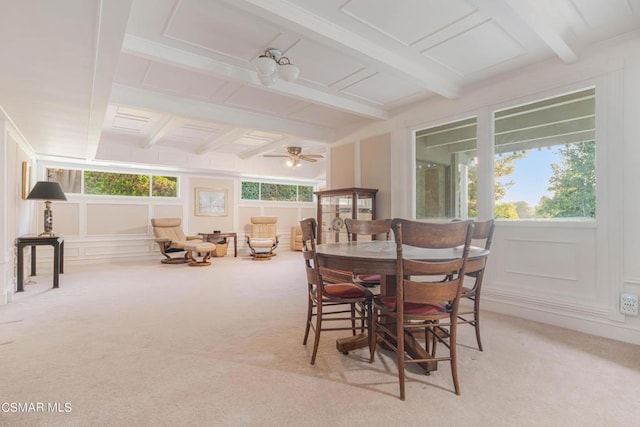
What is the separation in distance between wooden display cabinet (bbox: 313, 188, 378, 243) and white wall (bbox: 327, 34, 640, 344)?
1.60 metres

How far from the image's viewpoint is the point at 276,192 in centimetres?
922

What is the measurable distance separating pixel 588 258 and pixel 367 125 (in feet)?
10.4

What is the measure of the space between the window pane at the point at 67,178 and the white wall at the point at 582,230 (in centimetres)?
726

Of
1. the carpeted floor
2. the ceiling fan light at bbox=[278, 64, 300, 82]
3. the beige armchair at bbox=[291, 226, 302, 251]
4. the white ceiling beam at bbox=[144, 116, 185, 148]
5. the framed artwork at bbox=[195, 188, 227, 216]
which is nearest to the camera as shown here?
the carpeted floor

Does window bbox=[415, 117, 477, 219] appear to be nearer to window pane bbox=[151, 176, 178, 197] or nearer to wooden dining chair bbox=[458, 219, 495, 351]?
wooden dining chair bbox=[458, 219, 495, 351]

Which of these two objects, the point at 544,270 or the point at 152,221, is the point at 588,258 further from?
the point at 152,221

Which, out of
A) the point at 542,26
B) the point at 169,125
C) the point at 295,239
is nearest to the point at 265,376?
the point at 542,26

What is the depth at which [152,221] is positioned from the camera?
6777 mm

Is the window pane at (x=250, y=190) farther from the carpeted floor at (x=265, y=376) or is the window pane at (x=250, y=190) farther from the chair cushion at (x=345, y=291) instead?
the chair cushion at (x=345, y=291)

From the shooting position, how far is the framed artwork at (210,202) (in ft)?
26.0

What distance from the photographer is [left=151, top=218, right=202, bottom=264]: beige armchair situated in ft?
21.6

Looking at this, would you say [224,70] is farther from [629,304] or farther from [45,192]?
[629,304]

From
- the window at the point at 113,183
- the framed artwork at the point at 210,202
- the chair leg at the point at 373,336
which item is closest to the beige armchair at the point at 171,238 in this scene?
the framed artwork at the point at 210,202

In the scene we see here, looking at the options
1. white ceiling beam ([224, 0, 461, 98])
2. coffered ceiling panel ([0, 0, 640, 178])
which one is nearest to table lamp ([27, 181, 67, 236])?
coffered ceiling panel ([0, 0, 640, 178])
